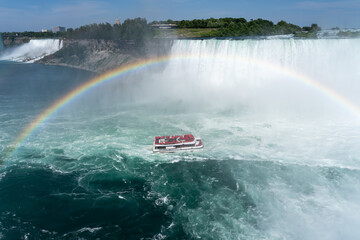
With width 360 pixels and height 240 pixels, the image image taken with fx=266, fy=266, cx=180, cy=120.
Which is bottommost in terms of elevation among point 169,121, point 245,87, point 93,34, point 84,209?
point 84,209

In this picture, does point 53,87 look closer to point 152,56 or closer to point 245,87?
point 152,56

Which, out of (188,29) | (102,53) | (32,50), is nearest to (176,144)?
(102,53)

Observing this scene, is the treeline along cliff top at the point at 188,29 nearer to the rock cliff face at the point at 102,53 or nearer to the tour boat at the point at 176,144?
the rock cliff face at the point at 102,53

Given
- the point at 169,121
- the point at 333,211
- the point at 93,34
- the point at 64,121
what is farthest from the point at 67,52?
the point at 333,211

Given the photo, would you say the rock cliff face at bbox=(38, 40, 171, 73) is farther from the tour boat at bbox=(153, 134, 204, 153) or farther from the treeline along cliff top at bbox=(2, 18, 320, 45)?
the tour boat at bbox=(153, 134, 204, 153)

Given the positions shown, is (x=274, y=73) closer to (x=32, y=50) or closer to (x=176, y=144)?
(x=176, y=144)
